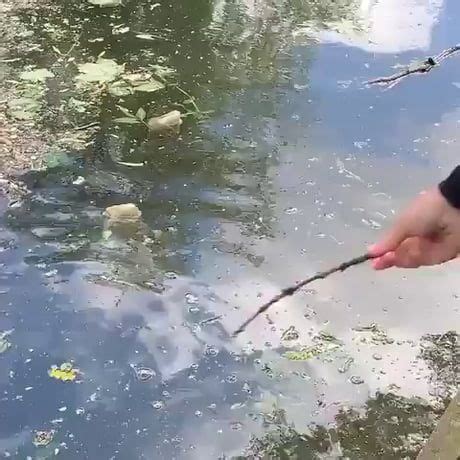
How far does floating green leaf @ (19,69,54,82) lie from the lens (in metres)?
3.23

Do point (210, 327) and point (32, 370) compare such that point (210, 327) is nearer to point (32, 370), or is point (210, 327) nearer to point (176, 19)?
point (32, 370)

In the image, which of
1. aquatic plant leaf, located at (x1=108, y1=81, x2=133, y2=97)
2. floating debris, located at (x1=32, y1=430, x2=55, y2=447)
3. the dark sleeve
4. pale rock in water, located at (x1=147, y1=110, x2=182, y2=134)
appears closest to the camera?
the dark sleeve

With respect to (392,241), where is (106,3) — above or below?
below

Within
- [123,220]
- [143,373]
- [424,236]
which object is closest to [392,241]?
[424,236]

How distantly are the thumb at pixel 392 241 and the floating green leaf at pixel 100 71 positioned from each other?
2125 millimetres

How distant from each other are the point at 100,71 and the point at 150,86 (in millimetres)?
247

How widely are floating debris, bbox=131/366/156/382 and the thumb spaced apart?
0.86 metres

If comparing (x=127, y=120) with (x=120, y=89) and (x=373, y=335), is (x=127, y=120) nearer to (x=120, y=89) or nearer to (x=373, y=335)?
(x=120, y=89)

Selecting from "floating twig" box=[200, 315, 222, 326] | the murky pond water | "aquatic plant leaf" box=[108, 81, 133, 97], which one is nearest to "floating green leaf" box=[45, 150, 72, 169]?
the murky pond water

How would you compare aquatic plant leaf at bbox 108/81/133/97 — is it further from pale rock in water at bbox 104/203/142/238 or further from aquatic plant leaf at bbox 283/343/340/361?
aquatic plant leaf at bbox 283/343/340/361

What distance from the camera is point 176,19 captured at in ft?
12.3

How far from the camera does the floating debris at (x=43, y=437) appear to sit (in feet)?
6.09

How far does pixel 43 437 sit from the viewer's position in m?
1.87

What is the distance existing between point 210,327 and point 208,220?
1.58 ft
